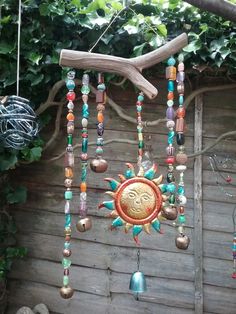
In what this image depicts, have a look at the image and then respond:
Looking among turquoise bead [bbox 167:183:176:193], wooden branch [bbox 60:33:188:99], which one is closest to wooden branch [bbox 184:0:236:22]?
wooden branch [bbox 60:33:188:99]

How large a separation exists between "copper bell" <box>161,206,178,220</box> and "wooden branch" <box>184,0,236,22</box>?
615mm

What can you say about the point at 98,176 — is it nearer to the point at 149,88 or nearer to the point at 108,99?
the point at 108,99

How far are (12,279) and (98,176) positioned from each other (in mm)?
742

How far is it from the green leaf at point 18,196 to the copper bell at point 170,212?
0.80m

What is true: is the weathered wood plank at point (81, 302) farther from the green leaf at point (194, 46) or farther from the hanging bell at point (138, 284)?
the green leaf at point (194, 46)

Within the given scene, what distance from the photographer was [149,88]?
117 cm

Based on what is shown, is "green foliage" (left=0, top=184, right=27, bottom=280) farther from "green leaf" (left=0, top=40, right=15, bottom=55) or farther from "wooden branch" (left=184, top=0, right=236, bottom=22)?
"wooden branch" (left=184, top=0, right=236, bottom=22)

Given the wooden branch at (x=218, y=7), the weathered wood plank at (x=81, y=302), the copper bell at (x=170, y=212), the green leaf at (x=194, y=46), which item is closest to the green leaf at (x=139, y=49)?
the green leaf at (x=194, y=46)

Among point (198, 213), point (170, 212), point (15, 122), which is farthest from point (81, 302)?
point (15, 122)

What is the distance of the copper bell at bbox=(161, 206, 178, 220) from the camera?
124 cm

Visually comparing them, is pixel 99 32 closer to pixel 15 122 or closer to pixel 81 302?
pixel 15 122

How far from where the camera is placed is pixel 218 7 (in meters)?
1.04

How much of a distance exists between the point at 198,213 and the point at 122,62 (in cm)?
83

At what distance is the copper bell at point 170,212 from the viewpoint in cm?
124
